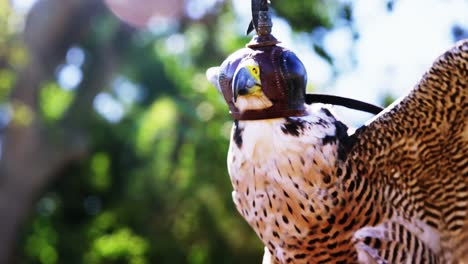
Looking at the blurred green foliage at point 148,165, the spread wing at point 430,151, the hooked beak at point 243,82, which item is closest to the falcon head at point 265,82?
the hooked beak at point 243,82

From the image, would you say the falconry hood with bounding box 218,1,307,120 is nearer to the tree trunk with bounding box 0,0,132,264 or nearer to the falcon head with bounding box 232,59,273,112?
the falcon head with bounding box 232,59,273,112

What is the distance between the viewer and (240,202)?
3061 mm

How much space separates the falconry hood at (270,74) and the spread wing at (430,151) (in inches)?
11.3

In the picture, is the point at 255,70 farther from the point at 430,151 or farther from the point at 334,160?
the point at 430,151

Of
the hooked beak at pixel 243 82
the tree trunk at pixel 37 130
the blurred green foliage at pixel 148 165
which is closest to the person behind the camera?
the hooked beak at pixel 243 82

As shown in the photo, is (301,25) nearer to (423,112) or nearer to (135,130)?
(423,112)

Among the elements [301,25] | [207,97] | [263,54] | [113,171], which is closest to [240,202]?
[263,54]

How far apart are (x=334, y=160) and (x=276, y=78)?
34cm

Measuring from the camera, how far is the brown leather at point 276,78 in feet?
9.34

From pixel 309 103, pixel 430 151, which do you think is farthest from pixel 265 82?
pixel 430 151

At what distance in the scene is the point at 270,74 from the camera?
2.84m

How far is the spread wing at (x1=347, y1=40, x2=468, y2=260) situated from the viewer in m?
2.91

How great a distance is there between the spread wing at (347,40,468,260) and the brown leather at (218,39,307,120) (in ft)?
0.90

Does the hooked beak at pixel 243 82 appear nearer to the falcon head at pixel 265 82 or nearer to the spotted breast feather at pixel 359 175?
the falcon head at pixel 265 82
